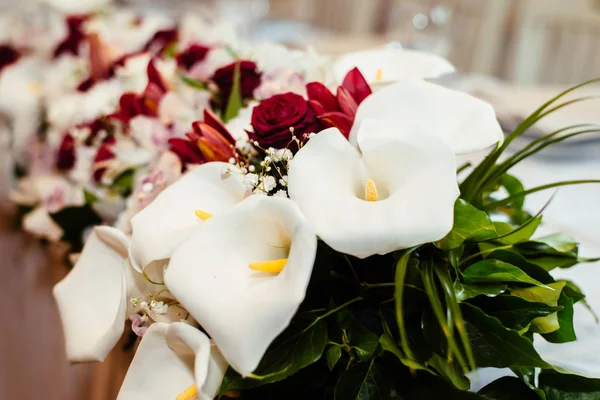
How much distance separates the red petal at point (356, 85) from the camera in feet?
1.94

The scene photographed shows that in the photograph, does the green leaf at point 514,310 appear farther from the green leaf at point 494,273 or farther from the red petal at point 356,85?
the red petal at point 356,85

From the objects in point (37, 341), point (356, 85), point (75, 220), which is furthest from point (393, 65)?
point (37, 341)

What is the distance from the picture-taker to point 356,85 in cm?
59

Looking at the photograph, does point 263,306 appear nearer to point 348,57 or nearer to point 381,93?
point 381,93

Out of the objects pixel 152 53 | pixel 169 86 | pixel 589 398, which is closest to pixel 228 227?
pixel 589 398

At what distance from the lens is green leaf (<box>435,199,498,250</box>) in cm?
47

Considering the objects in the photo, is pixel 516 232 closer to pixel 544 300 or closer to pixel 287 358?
pixel 544 300

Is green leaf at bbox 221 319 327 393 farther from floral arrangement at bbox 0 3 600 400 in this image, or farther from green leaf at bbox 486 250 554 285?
green leaf at bbox 486 250 554 285

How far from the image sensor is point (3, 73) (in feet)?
4.36

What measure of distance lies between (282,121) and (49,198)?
60 cm

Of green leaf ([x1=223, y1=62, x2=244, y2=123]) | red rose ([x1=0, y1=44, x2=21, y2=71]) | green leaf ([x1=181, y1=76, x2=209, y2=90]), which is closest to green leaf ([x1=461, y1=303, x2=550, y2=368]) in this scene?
green leaf ([x1=223, y1=62, x2=244, y2=123])

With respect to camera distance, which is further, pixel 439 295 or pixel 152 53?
pixel 152 53

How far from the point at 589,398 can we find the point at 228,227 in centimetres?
33

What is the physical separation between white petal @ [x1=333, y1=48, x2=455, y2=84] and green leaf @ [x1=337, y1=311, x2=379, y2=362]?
0.29 meters
